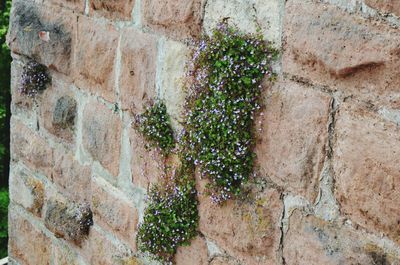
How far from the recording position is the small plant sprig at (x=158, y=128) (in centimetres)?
173

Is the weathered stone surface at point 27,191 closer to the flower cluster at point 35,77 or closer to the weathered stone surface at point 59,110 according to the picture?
the weathered stone surface at point 59,110

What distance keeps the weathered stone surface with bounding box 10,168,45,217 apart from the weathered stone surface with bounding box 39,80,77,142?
0.31 m

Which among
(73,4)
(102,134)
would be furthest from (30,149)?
(73,4)

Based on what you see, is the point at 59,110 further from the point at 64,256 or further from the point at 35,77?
the point at 64,256

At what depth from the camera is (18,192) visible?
2.65 m

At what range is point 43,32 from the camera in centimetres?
225

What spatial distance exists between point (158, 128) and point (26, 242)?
4.13ft

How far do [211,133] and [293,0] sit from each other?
0.41 meters

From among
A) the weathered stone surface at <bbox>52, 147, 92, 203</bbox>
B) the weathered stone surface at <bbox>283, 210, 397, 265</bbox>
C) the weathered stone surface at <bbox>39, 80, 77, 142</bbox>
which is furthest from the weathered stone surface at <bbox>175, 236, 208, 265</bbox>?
the weathered stone surface at <bbox>39, 80, 77, 142</bbox>

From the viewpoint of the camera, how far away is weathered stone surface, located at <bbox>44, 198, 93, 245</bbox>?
86.0 inches

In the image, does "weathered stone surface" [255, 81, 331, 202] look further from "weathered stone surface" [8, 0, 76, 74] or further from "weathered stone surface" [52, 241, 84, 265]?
"weathered stone surface" [52, 241, 84, 265]

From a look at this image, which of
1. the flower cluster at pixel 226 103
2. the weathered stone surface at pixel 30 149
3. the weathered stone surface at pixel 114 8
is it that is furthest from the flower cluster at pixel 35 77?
the flower cluster at pixel 226 103

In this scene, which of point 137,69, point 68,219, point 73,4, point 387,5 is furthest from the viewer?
point 68,219

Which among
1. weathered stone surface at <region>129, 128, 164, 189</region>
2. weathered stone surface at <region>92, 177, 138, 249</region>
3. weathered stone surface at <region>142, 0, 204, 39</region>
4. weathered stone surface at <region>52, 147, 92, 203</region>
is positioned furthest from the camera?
weathered stone surface at <region>52, 147, 92, 203</region>
